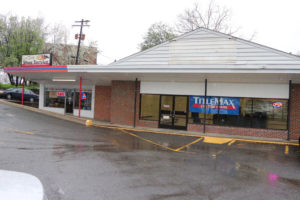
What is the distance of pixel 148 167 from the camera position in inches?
280

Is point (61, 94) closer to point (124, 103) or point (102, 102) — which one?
point (102, 102)

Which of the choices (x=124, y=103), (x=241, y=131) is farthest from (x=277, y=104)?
(x=124, y=103)

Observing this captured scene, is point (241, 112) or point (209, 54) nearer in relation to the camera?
point (241, 112)

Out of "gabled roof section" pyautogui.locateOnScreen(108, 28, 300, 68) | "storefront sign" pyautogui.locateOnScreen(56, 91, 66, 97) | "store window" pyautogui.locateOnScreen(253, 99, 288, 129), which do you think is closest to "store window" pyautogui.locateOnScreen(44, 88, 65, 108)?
"storefront sign" pyautogui.locateOnScreen(56, 91, 66, 97)

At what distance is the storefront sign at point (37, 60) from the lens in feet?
60.7

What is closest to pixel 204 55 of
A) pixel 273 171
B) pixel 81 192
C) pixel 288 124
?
pixel 288 124

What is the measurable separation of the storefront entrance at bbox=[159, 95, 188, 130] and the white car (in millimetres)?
10301

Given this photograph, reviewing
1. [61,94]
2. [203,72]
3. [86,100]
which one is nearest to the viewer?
[203,72]

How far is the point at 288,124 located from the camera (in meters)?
13.0

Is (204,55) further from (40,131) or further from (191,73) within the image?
(40,131)

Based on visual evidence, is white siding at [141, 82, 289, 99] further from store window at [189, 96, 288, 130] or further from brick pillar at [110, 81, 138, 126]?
brick pillar at [110, 81, 138, 126]

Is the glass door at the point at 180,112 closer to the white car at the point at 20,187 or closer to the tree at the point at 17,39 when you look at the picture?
the white car at the point at 20,187

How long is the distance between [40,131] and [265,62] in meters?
12.3

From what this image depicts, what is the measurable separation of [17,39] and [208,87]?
3399 centimetres
